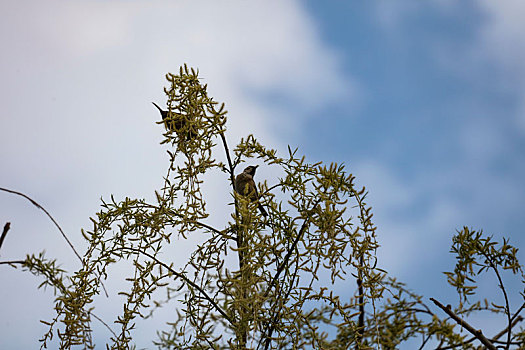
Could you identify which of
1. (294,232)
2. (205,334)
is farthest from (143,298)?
(294,232)

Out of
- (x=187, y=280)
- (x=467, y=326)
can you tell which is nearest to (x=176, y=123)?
(x=187, y=280)

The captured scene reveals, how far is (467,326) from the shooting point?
50.6 inches

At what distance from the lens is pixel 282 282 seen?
1.48 m

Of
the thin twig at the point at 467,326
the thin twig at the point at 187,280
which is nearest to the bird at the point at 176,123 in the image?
the thin twig at the point at 187,280

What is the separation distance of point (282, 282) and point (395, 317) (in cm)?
29

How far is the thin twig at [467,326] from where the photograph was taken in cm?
125

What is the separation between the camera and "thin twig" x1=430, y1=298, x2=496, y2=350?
1.25 m

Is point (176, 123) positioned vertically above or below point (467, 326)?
above

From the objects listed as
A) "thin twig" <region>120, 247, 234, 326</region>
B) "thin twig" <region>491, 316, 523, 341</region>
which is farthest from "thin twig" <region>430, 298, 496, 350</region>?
"thin twig" <region>120, 247, 234, 326</region>

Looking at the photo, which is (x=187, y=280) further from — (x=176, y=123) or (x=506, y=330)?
(x=506, y=330)

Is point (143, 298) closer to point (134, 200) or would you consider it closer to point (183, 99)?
point (134, 200)

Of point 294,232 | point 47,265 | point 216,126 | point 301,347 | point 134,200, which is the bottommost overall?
point 301,347

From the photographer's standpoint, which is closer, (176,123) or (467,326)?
(467,326)

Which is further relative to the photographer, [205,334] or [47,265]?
[205,334]
